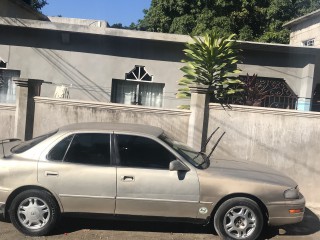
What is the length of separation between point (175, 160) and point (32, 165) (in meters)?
1.83

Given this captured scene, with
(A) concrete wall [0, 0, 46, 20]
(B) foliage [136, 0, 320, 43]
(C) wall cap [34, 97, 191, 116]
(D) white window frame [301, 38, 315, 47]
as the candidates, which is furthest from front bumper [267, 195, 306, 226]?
(B) foliage [136, 0, 320, 43]

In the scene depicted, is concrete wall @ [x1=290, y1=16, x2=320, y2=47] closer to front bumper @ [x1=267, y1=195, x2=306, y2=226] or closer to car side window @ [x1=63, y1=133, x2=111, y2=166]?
front bumper @ [x1=267, y1=195, x2=306, y2=226]

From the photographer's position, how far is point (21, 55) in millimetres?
11883

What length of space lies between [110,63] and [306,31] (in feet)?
35.9

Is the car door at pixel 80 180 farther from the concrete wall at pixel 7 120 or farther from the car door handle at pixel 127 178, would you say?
the concrete wall at pixel 7 120

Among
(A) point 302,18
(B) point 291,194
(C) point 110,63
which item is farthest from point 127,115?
(A) point 302,18

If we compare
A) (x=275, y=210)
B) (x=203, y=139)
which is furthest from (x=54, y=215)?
(x=203, y=139)

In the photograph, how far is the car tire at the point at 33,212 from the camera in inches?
217

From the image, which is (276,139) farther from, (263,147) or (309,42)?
(309,42)

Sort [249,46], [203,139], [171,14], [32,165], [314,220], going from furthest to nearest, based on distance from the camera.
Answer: [171,14] < [249,46] < [203,139] < [314,220] < [32,165]

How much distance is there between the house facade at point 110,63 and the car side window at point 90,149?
20.5ft

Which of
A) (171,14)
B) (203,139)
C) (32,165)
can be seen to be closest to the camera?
(32,165)

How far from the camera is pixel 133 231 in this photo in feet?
19.5

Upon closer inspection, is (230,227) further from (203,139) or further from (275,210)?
(203,139)
